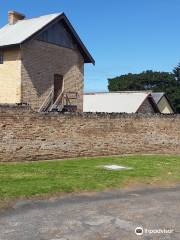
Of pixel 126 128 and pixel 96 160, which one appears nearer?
pixel 96 160

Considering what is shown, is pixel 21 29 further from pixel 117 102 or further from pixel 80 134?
pixel 117 102

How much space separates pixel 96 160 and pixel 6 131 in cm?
448

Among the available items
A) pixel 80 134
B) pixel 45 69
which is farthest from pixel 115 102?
pixel 80 134

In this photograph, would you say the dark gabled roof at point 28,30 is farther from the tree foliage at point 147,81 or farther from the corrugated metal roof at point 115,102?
the tree foliage at point 147,81

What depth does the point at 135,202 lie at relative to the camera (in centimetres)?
1163

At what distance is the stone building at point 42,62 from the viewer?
2723cm

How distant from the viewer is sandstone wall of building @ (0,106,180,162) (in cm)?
1811

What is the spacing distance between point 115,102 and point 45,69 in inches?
581

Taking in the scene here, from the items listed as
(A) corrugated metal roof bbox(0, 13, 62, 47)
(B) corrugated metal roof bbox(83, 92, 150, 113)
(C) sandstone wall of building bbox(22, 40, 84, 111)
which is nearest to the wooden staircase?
(C) sandstone wall of building bbox(22, 40, 84, 111)

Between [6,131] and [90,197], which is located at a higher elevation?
[6,131]

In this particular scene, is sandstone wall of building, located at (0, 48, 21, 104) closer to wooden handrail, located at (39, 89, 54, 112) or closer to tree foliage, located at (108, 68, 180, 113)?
wooden handrail, located at (39, 89, 54, 112)

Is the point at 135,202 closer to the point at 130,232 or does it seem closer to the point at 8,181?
the point at 130,232

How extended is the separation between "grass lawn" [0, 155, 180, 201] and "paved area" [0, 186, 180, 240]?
77 centimetres

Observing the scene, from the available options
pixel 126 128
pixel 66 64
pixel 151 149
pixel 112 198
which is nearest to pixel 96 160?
pixel 126 128
